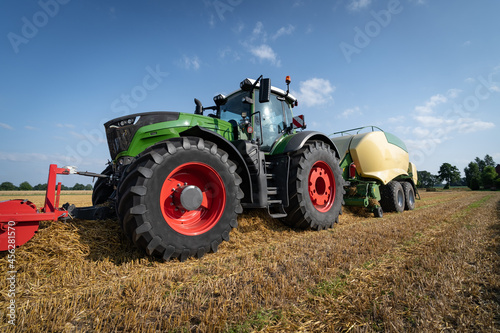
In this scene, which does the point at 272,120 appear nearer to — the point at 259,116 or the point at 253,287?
the point at 259,116

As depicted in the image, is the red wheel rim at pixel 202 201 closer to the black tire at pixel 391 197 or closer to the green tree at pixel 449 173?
the black tire at pixel 391 197

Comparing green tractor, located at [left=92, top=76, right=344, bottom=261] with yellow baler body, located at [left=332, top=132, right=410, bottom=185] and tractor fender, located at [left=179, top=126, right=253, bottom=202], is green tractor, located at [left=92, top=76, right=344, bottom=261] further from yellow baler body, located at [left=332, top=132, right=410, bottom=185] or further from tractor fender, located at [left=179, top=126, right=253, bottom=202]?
yellow baler body, located at [left=332, top=132, right=410, bottom=185]

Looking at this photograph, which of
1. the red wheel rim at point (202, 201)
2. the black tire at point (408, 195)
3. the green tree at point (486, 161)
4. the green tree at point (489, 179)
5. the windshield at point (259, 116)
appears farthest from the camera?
the green tree at point (486, 161)

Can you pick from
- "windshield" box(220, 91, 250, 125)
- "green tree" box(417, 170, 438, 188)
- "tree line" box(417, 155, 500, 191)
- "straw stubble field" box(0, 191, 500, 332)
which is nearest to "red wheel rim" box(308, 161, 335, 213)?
"straw stubble field" box(0, 191, 500, 332)

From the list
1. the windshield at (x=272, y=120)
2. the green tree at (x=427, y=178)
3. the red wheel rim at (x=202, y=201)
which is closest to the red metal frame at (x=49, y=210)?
the red wheel rim at (x=202, y=201)

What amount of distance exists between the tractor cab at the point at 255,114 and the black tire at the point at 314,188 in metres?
0.66

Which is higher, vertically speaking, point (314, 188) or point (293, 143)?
point (293, 143)

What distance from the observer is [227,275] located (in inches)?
89.4

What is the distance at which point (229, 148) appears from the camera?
345 centimetres

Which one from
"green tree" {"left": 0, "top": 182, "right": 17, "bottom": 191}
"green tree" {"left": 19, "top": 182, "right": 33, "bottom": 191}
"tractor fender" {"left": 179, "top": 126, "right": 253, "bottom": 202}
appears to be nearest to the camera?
"tractor fender" {"left": 179, "top": 126, "right": 253, "bottom": 202}

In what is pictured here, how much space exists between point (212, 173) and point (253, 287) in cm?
151

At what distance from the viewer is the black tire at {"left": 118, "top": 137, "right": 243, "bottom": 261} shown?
2459 millimetres

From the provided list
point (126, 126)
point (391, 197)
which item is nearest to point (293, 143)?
point (126, 126)

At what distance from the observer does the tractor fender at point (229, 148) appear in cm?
329
